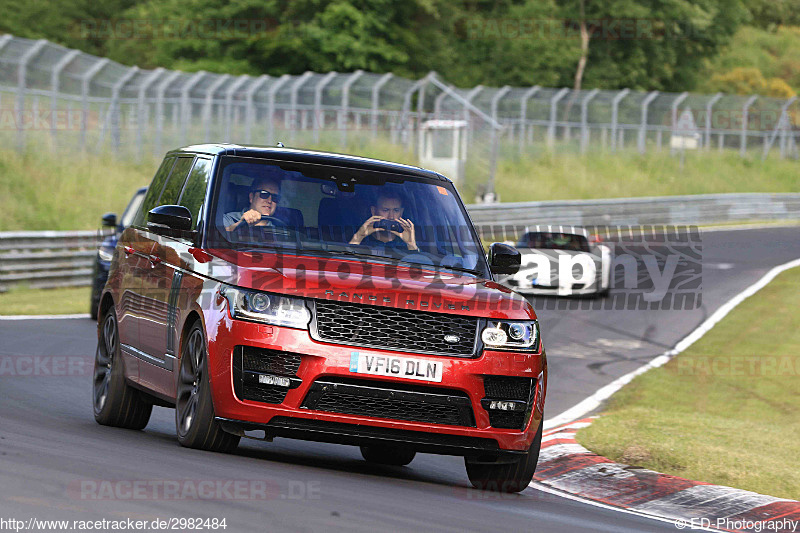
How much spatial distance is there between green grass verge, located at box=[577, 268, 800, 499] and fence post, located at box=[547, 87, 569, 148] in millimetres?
22831

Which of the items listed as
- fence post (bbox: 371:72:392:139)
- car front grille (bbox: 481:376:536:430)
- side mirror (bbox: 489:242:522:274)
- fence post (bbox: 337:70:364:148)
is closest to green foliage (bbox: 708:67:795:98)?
fence post (bbox: 371:72:392:139)

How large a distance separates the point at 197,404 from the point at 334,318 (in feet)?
2.96

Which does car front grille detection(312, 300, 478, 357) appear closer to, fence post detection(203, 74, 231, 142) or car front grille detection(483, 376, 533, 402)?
car front grille detection(483, 376, 533, 402)

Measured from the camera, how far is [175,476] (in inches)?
244

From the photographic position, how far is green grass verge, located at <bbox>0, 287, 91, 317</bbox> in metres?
19.0

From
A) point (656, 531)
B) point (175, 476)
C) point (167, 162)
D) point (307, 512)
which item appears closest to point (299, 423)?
point (175, 476)

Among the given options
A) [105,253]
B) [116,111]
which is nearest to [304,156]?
[105,253]

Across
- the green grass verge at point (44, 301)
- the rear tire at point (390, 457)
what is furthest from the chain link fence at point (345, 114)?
the rear tire at point (390, 457)

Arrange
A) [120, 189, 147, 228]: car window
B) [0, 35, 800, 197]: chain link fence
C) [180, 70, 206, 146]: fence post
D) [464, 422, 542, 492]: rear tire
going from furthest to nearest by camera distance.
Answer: [180, 70, 206, 146]: fence post → [0, 35, 800, 197]: chain link fence → [120, 189, 147, 228]: car window → [464, 422, 542, 492]: rear tire

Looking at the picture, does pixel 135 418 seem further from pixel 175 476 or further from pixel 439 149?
pixel 439 149

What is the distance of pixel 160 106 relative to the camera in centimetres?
3325

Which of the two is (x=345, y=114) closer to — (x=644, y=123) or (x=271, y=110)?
(x=271, y=110)

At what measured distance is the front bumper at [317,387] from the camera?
690cm

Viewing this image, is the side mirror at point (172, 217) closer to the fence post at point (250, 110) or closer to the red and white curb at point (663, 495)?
the red and white curb at point (663, 495)
